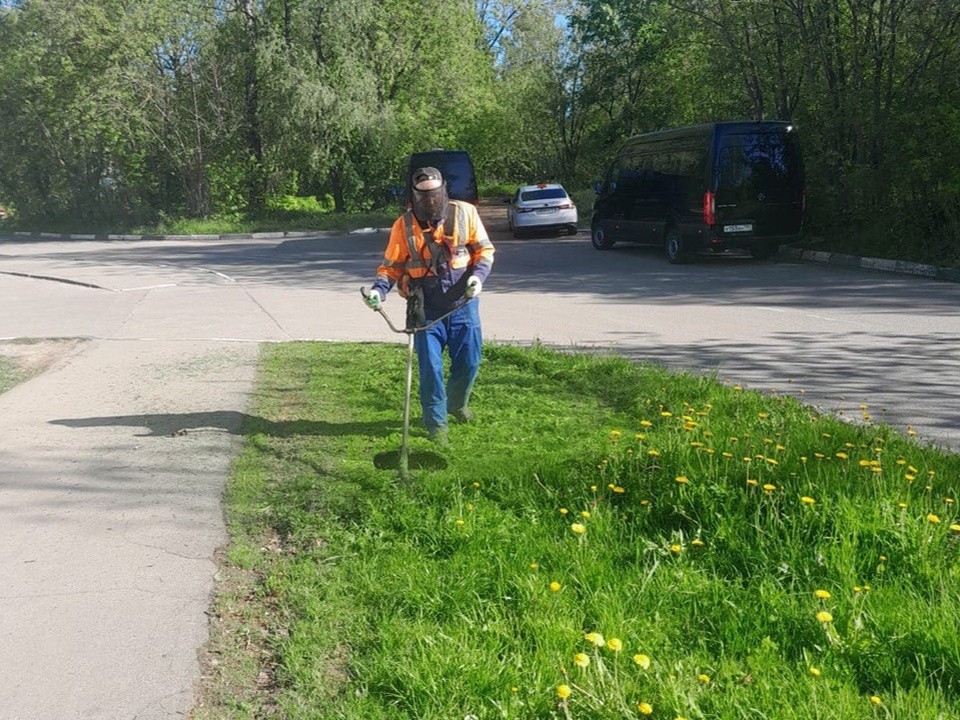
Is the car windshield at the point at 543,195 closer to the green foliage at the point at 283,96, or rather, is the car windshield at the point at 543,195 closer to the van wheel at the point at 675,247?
the green foliage at the point at 283,96

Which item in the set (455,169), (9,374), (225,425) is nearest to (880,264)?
(455,169)

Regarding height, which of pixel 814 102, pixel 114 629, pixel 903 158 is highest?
pixel 814 102

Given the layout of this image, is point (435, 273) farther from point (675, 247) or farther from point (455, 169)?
point (455, 169)

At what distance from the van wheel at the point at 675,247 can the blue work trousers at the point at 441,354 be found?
12.6 m

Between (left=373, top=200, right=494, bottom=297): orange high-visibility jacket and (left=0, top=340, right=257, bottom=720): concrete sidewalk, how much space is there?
156 cm

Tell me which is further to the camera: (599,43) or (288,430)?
(599,43)

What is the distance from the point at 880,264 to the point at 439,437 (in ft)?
42.6

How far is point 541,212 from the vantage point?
2680 cm

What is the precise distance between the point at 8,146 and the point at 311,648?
41956mm

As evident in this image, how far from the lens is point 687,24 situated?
82.3ft

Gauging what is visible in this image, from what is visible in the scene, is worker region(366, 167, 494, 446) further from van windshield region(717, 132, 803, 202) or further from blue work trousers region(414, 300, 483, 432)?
van windshield region(717, 132, 803, 202)

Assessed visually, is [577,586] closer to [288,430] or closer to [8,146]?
[288,430]

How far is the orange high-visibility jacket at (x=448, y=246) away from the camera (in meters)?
6.11

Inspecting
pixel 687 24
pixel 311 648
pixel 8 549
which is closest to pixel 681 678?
pixel 311 648
